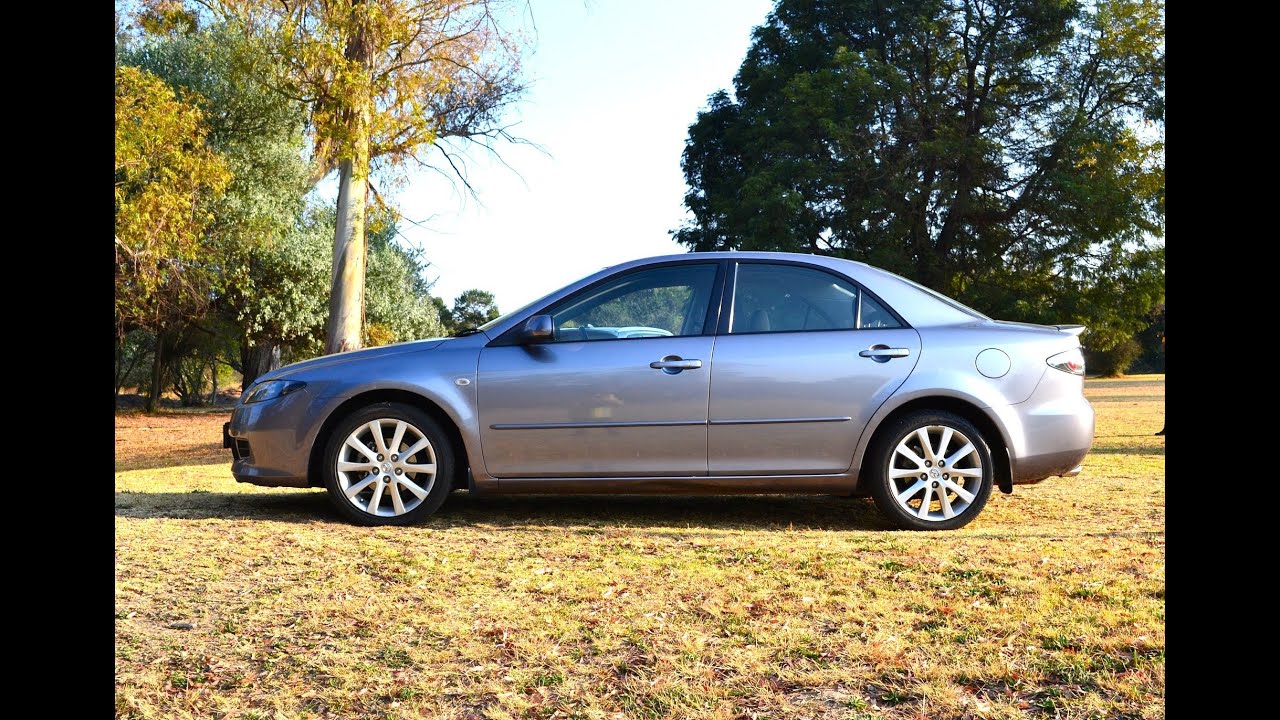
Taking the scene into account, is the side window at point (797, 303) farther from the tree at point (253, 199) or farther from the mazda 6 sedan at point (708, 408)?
the tree at point (253, 199)

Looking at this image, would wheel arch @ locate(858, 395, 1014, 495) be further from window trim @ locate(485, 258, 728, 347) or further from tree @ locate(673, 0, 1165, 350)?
tree @ locate(673, 0, 1165, 350)

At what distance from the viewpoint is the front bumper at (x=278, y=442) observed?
639cm

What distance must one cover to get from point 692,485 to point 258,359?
29.9 m

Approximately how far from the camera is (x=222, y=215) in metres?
23.7

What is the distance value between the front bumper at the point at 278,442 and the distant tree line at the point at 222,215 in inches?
342

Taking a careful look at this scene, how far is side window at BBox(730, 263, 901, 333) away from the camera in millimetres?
6375

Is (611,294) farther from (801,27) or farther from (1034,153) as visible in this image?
(801,27)

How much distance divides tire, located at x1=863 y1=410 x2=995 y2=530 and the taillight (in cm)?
65

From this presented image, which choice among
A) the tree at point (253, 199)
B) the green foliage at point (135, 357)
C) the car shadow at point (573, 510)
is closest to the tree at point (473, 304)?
the green foliage at point (135, 357)

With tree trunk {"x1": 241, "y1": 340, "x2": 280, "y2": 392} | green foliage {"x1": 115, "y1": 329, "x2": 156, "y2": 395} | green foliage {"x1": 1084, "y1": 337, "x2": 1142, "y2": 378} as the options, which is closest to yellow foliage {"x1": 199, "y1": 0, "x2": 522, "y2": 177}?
tree trunk {"x1": 241, "y1": 340, "x2": 280, "y2": 392}

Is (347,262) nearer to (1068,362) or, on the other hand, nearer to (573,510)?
(573,510)
